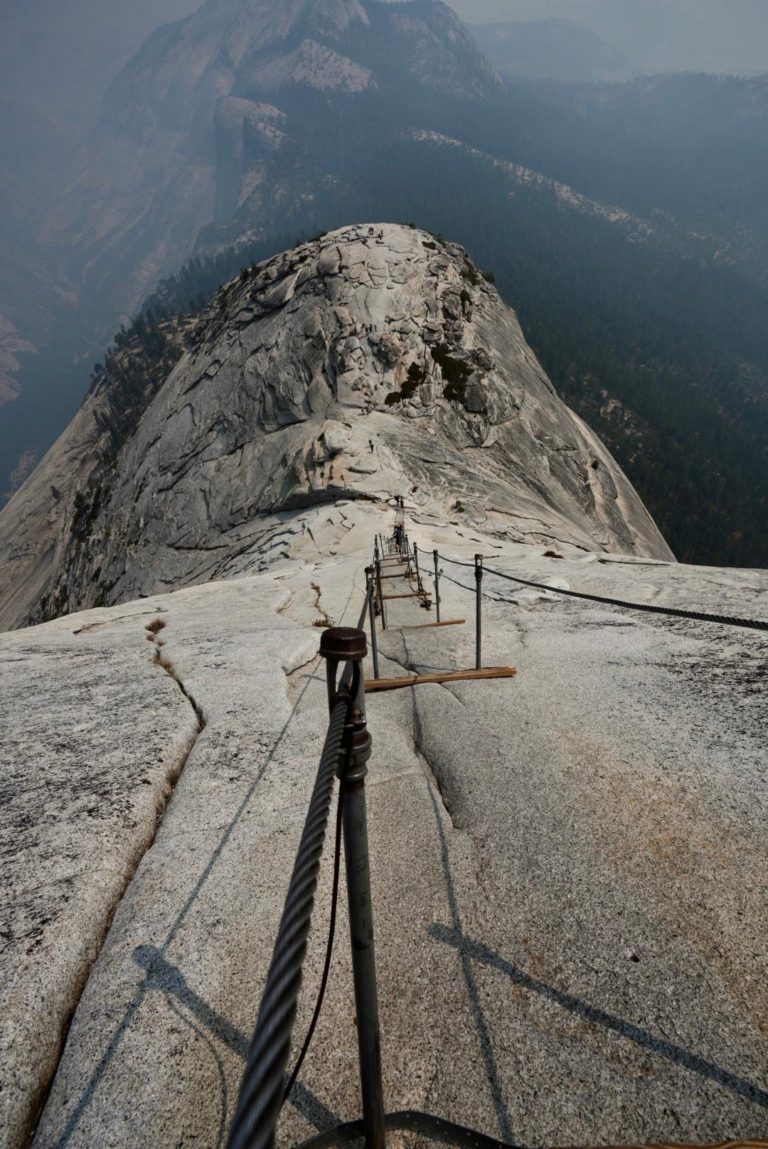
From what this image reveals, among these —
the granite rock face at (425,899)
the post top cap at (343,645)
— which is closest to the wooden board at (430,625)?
the granite rock face at (425,899)

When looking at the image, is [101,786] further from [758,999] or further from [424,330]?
[424,330]

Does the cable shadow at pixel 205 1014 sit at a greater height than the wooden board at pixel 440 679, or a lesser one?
lesser

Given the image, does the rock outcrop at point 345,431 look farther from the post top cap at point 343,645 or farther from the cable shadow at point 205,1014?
the post top cap at point 343,645

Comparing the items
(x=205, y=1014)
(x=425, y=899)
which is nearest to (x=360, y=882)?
(x=205, y=1014)

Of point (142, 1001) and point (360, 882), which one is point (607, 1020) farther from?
point (142, 1001)

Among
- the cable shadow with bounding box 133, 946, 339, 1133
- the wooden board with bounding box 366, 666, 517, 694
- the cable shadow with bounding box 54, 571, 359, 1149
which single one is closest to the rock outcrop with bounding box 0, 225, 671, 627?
the wooden board with bounding box 366, 666, 517, 694

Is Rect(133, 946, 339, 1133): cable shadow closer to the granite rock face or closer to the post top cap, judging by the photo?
the granite rock face
